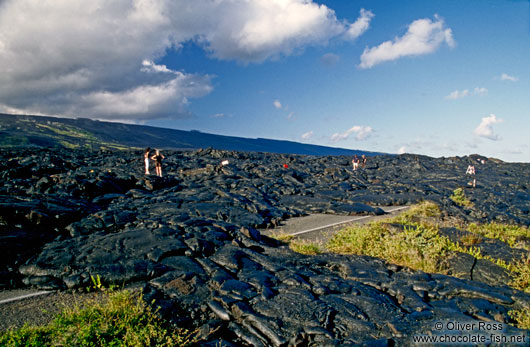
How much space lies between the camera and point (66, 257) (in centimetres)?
752

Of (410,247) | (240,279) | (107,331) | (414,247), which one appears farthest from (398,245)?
(107,331)

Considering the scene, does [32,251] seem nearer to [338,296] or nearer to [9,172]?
[338,296]

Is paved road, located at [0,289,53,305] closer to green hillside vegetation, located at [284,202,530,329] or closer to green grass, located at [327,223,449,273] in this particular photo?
green hillside vegetation, located at [284,202,530,329]

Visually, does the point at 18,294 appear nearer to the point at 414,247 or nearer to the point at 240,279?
the point at 240,279

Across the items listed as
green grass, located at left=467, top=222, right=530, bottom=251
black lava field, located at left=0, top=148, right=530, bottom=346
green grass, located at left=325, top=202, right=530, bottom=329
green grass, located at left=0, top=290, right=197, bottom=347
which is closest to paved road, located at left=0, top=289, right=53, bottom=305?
black lava field, located at left=0, top=148, right=530, bottom=346

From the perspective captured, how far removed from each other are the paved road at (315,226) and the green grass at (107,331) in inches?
285

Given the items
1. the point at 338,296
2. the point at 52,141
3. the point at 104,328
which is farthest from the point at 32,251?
the point at 52,141

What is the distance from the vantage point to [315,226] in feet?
48.6

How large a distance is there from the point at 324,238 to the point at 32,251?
29.9 ft

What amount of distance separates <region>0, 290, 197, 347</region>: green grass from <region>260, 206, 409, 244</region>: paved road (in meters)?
7.24

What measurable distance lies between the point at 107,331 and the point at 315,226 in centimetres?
1133

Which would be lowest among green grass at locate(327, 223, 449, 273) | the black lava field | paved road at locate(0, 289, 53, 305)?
paved road at locate(0, 289, 53, 305)

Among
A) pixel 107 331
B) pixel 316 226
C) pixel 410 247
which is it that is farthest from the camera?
pixel 316 226

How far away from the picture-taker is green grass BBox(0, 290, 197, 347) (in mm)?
4297
